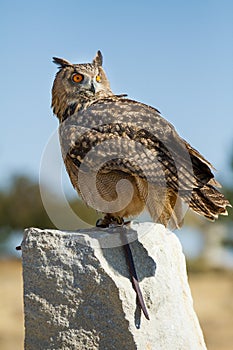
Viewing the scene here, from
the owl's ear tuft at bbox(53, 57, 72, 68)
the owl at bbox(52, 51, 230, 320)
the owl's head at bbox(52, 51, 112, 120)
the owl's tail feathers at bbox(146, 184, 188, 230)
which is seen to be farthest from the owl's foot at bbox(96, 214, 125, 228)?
the owl's ear tuft at bbox(53, 57, 72, 68)

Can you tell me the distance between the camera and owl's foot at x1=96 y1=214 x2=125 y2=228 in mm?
4677

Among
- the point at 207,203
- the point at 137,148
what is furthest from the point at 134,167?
the point at 207,203

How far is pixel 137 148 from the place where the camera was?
4.46m

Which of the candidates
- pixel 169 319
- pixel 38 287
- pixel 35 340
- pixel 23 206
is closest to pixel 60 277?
pixel 38 287

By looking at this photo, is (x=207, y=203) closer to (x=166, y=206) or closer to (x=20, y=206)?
(x=166, y=206)

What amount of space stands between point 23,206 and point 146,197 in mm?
20813

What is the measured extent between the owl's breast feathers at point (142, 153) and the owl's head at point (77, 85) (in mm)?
354

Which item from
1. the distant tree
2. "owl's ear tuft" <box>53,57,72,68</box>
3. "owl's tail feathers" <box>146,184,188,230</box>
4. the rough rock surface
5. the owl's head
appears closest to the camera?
the rough rock surface

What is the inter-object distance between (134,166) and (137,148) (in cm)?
13

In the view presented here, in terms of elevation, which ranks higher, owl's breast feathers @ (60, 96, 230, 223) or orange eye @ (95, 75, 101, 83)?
orange eye @ (95, 75, 101, 83)

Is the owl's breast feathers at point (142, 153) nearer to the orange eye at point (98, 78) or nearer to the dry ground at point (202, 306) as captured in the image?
the orange eye at point (98, 78)

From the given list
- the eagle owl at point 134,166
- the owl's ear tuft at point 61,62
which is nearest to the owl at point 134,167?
the eagle owl at point 134,166

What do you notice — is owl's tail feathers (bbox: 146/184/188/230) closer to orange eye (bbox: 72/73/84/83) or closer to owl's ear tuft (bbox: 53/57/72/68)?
orange eye (bbox: 72/73/84/83)

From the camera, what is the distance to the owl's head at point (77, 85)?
4992 millimetres
